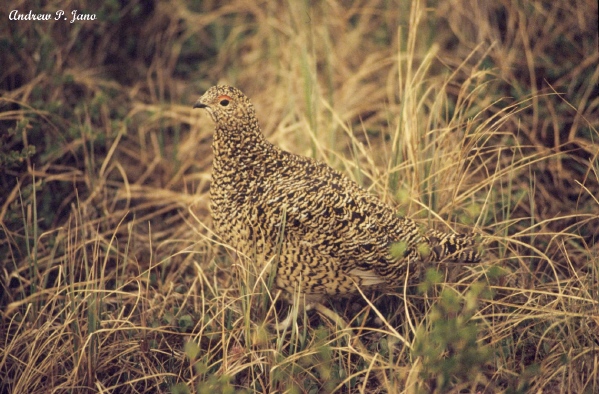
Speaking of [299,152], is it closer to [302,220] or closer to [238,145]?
[238,145]

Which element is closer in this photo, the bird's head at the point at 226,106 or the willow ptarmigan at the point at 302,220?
the willow ptarmigan at the point at 302,220

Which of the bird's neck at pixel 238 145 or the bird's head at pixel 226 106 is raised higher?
the bird's head at pixel 226 106

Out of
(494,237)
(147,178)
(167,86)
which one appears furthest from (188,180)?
(494,237)

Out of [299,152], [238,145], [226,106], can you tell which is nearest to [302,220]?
[238,145]

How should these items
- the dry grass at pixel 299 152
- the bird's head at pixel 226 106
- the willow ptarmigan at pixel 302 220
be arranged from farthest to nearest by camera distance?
the bird's head at pixel 226 106 → the willow ptarmigan at pixel 302 220 → the dry grass at pixel 299 152

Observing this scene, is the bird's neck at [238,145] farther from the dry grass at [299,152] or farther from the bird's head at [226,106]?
the dry grass at [299,152]

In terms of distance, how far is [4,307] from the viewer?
3971 millimetres

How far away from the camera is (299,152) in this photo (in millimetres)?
5039

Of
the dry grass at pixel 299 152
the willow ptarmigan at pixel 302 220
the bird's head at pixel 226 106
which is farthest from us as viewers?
the bird's head at pixel 226 106

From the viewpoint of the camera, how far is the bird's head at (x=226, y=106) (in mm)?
3715

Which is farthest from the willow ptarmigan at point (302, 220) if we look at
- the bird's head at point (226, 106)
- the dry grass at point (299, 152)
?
the dry grass at point (299, 152)

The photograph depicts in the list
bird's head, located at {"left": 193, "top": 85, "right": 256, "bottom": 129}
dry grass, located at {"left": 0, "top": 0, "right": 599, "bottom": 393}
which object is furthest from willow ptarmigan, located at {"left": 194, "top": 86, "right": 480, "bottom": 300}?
dry grass, located at {"left": 0, "top": 0, "right": 599, "bottom": 393}


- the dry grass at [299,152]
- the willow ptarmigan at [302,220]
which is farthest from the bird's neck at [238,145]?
the dry grass at [299,152]

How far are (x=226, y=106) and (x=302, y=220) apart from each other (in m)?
0.81
